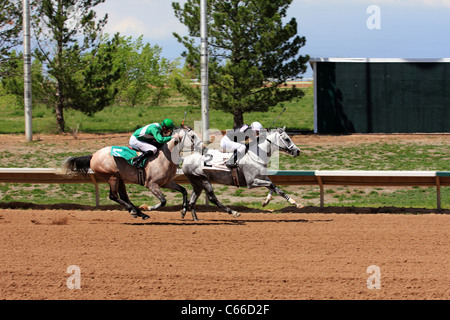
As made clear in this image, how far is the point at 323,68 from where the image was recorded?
2272 cm

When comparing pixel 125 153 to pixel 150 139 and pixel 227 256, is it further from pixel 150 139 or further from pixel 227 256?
pixel 227 256

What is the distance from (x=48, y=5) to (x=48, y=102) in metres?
3.81

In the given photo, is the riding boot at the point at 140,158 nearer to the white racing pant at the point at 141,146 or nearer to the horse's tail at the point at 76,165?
the white racing pant at the point at 141,146

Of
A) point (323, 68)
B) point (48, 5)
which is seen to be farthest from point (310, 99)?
point (48, 5)

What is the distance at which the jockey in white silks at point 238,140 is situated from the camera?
11117mm

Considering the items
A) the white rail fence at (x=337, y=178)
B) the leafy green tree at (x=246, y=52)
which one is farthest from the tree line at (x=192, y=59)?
the white rail fence at (x=337, y=178)

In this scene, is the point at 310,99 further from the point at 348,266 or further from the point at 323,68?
the point at 348,266

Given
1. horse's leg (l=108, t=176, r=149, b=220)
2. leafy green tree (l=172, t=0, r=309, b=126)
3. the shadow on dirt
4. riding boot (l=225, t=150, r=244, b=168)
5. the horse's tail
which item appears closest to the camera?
riding boot (l=225, t=150, r=244, b=168)

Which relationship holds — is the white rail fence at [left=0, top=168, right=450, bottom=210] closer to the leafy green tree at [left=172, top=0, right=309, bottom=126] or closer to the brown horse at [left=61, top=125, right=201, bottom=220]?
the brown horse at [left=61, top=125, right=201, bottom=220]

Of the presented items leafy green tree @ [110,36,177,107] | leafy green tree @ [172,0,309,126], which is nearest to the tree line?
leafy green tree @ [172,0,309,126]

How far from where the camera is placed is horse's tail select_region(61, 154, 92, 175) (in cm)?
1159

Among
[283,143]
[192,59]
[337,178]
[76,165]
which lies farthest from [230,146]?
[192,59]

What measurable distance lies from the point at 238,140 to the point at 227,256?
3495 mm

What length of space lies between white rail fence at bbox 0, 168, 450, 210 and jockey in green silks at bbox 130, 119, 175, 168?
5.31 feet
